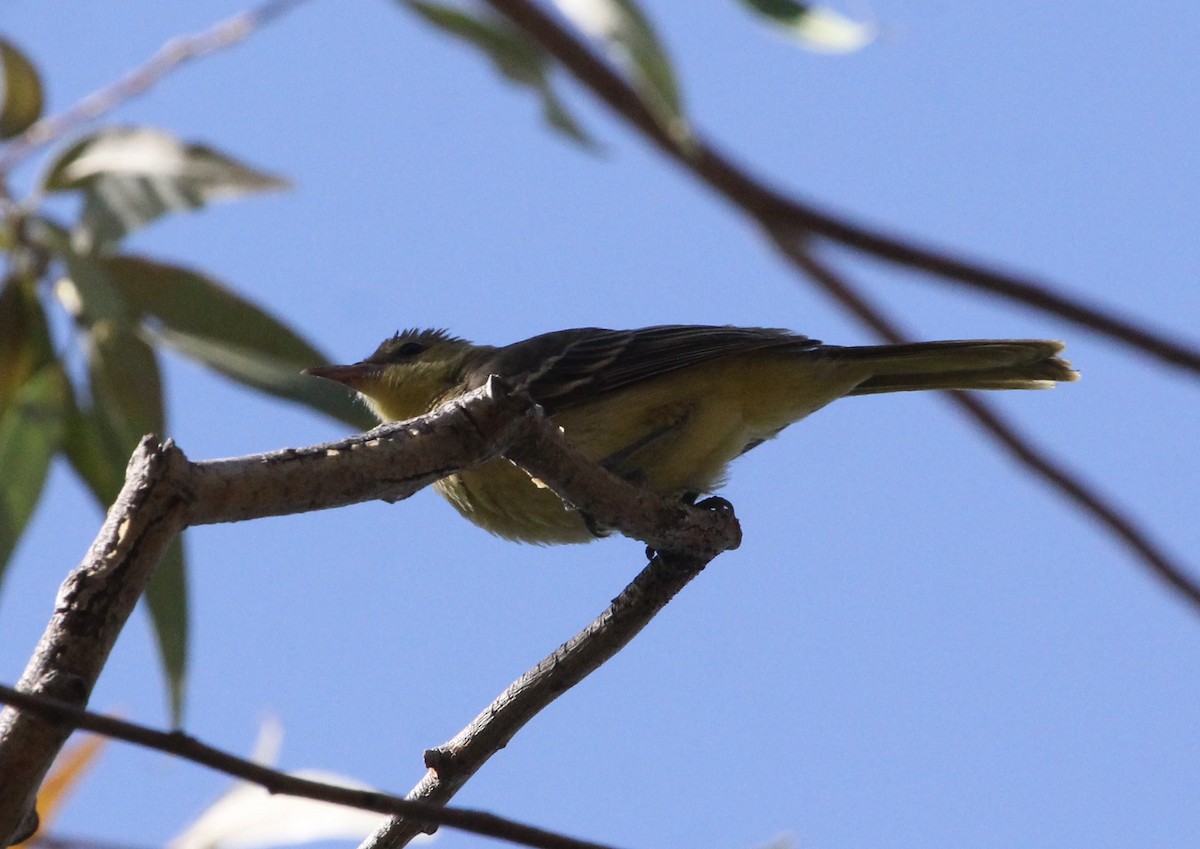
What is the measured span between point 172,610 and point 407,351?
201 centimetres

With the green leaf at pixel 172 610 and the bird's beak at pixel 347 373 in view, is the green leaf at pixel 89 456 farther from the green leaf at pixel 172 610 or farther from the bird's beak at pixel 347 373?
the bird's beak at pixel 347 373

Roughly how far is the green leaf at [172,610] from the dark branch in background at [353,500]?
132 cm

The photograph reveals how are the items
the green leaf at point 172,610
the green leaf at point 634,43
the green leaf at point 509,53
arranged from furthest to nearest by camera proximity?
the green leaf at point 172,610 < the green leaf at point 509,53 < the green leaf at point 634,43

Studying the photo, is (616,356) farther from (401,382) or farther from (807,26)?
(807,26)

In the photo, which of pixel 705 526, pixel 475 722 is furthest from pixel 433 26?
pixel 475 722

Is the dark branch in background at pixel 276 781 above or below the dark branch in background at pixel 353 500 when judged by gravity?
below

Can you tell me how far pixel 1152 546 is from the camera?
4.11 feet

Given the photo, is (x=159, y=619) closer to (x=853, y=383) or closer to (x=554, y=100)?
(x=554, y=100)

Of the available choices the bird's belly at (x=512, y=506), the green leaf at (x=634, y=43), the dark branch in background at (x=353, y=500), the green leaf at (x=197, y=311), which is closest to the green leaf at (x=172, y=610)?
the green leaf at (x=197, y=311)

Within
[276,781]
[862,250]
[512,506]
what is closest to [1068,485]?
[862,250]

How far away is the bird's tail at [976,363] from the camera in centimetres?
492

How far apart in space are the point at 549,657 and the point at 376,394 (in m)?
2.52

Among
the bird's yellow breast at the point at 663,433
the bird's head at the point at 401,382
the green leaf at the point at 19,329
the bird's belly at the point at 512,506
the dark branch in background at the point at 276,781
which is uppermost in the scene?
the bird's head at the point at 401,382

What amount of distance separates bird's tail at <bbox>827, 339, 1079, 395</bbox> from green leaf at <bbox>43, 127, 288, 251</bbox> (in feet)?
7.13
